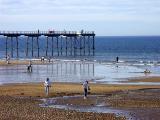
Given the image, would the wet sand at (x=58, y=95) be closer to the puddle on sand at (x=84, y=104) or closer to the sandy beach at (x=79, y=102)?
the sandy beach at (x=79, y=102)

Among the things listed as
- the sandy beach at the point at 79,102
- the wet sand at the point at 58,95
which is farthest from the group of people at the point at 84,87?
the wet sand at the point at 58,95

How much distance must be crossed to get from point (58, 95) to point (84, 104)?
584cm

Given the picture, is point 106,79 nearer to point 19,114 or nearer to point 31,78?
point 31,78

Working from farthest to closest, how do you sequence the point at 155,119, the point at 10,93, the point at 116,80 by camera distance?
the point at 116,80
the point at 10,93
the point at 155,119

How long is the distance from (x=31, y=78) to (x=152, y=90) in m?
18.6

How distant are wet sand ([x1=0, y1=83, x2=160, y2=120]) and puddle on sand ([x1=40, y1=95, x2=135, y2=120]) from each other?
0.27 meters

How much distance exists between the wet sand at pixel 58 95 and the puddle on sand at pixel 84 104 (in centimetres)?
27

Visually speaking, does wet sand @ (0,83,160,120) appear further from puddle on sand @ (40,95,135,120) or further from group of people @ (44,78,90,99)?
group of people @ (44,78,90,99)

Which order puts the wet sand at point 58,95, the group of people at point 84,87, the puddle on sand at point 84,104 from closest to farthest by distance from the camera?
the wet sand at point 58,95
the puddle on sand at point 84,104
the group of people at point 84,87

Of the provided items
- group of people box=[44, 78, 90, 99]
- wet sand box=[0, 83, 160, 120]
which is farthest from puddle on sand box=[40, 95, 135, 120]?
group of people box=[44, 78, 90, 99]

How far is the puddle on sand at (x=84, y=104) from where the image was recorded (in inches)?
1216

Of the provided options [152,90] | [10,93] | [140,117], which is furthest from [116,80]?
[140,117]

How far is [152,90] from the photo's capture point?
1674 inches

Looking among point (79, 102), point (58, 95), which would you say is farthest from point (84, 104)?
point (58, 95)
